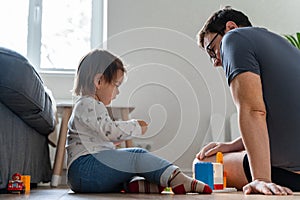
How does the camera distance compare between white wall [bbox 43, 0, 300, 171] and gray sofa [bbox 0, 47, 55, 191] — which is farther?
white wall [bbox 43, 0, 300, 171]

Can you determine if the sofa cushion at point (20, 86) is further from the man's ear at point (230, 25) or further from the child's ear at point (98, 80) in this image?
the man's ear at point (230, 25)

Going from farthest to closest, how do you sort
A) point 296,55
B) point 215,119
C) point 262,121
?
point 215,119
point 296,55
point 262,121

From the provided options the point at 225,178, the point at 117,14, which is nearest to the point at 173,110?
the point at 117,14

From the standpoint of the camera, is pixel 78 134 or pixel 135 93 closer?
pixel 78 134

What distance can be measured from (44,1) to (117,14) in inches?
21.5

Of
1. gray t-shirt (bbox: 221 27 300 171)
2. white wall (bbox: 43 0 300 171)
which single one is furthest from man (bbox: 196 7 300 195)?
white wall (bbox: 43 0 300 171)

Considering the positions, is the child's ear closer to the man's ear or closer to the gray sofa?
the gray sofa

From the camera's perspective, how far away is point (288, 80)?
1459mm

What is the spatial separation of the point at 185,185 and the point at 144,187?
6.5 inches

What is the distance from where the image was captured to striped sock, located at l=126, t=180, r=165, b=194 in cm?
159

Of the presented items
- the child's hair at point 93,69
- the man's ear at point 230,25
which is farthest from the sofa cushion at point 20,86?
the man's ear at point 230,25

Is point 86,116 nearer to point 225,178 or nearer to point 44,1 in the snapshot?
point 225,178

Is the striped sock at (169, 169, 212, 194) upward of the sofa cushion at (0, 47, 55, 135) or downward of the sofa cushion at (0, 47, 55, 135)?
downward

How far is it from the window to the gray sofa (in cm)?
138
